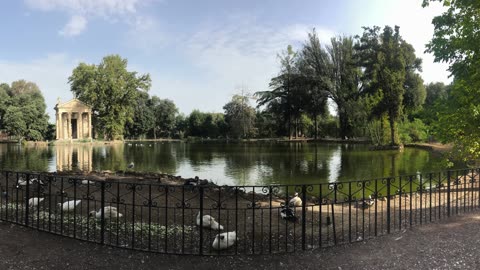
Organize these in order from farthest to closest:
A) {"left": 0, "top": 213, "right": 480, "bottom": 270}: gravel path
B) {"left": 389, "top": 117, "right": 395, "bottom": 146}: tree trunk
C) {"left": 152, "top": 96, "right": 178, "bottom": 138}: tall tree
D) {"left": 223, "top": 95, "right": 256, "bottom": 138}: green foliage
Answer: {"left": 152, "top": 96, "right": 178, "bottom": 138}: tall tree → {"left": 223, "top": 95, "right": 256, "bottom": 138}: green foliage → {"left": 389, "top": 117, "right": 395, "bottom": 146}: tree trunk → {"left": 0, "top": 213, "right": 480, "bottom": 270}: gravel path

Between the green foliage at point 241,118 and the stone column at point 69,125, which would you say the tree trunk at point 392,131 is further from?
the stone column at point 69,125

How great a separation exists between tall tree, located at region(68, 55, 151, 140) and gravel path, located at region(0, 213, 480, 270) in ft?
208

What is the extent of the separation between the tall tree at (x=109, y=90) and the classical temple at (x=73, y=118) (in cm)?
→ 164

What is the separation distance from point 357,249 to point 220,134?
72983 mm

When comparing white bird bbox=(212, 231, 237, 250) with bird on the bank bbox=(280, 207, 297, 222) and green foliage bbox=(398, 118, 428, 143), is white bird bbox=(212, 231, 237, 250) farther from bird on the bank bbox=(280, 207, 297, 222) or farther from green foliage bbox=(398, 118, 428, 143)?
green foliage bbox=(398, 118, 428, 143)

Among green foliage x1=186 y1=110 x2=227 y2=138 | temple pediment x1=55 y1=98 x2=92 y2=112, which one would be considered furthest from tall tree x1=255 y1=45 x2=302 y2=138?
temple pediment x1=55 y1=98 x2=92 y2=112

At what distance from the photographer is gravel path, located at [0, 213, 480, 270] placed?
4.90 m

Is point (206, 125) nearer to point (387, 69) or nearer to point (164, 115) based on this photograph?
point (164, 115)

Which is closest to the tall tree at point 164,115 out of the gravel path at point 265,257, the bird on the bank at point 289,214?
the bird on the bank at point 289,214

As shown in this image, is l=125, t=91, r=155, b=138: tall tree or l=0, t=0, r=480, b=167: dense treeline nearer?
l=0, t=0, r=480, b=167: dense treeline

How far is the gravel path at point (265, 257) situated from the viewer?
490 cm

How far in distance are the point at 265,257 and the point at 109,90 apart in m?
66.3

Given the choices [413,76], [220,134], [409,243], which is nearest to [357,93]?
[413,76]

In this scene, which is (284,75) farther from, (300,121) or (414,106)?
(414,106)
